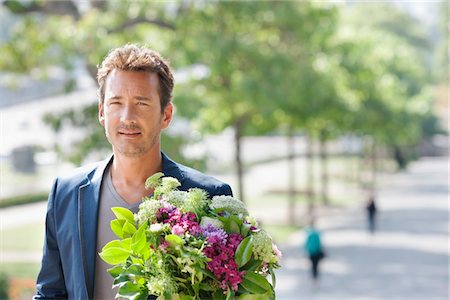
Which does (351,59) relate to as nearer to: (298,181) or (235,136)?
(235,136)

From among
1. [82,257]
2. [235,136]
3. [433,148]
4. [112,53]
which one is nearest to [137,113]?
[112,53]

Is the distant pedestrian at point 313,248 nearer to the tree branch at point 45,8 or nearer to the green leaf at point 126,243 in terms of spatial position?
the tree branch at point 45,8

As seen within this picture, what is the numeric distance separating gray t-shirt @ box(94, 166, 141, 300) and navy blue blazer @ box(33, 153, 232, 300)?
1.0 inches

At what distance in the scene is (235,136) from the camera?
25.0 metres

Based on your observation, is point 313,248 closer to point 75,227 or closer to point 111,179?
point 111,179

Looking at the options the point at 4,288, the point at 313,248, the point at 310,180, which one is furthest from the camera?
the point at 310,180

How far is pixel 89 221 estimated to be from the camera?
3.38m

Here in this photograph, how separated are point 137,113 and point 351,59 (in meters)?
27.9

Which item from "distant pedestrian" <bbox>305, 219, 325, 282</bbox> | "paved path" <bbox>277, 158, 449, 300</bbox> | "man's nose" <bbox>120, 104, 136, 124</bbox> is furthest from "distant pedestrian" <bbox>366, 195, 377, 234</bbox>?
"man's nose" <bbox>120, 104, 136, 124</bbox>

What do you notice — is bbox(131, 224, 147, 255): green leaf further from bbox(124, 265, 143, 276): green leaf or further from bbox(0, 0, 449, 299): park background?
bbox(0, 0, 449, 299): park background

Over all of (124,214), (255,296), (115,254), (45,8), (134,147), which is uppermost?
(45,8)

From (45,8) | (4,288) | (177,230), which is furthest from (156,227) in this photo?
(45,8)

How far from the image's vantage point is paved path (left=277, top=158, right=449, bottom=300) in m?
18.7

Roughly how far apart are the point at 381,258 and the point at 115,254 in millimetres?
21348
